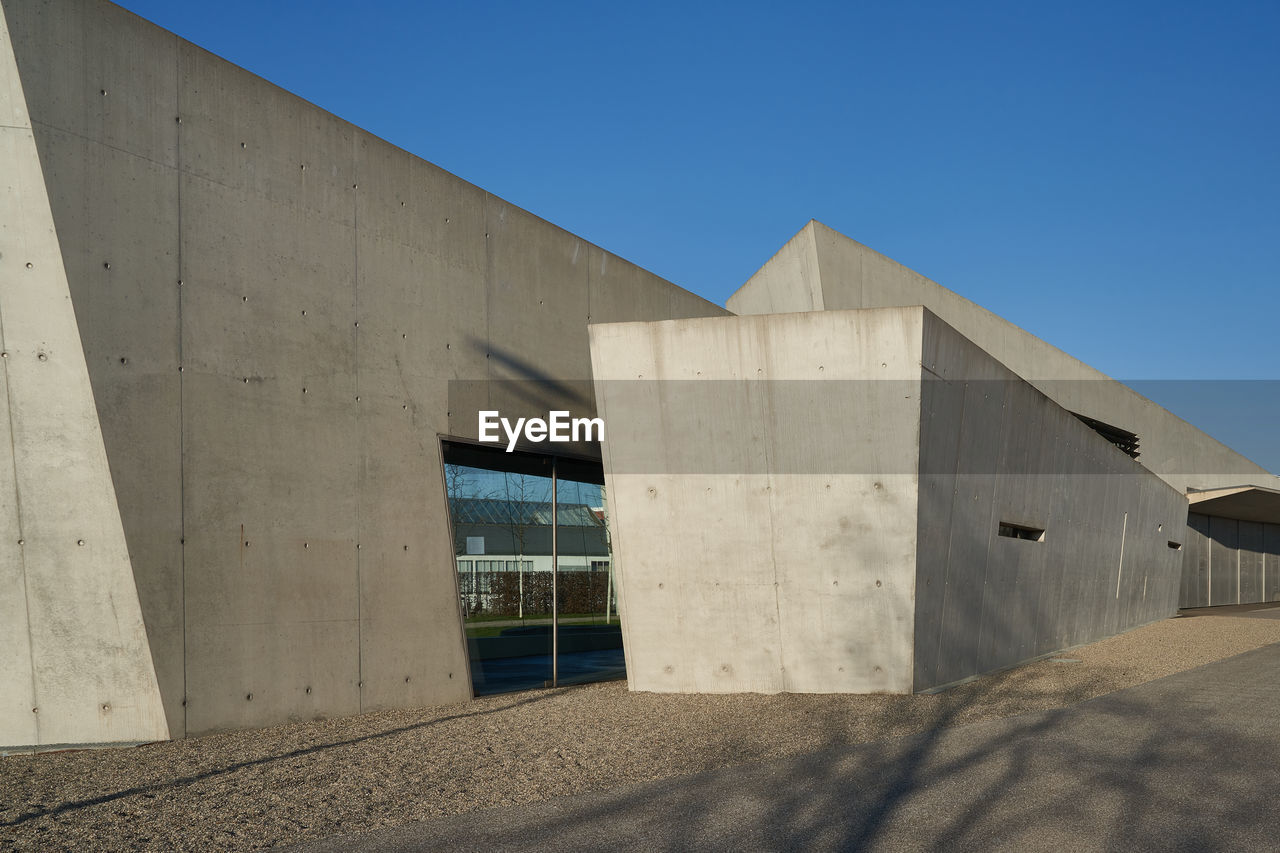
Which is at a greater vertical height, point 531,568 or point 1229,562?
point 531,568

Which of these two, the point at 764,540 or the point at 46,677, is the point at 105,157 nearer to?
the point at 46,677

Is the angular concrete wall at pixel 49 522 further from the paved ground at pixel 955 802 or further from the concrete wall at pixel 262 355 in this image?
the paved ground at pixel 955 802

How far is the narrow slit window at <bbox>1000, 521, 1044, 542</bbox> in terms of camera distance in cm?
1202

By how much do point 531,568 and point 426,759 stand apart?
14.0 ft

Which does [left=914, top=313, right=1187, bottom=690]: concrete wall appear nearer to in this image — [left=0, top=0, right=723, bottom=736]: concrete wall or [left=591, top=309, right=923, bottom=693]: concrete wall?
[left=591, top=309, right=923, bottom=693]: concrete wall

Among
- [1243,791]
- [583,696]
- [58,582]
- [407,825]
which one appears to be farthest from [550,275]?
[1243,791]

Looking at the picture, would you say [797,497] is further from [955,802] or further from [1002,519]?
[955,802]

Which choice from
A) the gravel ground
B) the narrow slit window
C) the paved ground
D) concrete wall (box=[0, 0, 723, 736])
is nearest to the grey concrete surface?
the gravel ground

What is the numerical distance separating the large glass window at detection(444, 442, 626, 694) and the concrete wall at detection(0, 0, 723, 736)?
15.7 inches

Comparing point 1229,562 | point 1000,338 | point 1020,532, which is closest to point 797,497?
point 1020,532

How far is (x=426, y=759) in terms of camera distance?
23.6 feet

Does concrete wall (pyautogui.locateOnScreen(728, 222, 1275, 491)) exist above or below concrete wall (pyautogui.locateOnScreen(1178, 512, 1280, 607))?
above

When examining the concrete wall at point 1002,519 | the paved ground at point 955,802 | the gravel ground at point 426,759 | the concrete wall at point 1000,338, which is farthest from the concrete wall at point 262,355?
the concrete wall at point 1000,338

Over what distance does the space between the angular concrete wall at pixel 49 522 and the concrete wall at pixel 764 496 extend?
4774mm
